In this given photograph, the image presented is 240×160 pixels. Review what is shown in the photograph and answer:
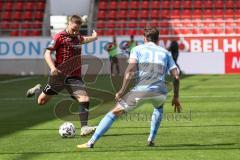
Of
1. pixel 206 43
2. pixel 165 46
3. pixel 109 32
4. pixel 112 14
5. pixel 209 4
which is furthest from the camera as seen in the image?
pixel 112 14

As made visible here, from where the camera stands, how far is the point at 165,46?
38.8m

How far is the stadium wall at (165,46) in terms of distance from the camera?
3753cm

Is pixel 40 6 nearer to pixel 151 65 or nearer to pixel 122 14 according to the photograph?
pixel 122 14

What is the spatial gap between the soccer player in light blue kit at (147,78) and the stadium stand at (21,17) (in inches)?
1222

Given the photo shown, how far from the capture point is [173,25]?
133ft

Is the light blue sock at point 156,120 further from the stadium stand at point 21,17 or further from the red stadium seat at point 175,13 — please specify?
the red stadium seat at point 175,13

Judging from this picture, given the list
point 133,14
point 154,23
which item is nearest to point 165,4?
point 133,14

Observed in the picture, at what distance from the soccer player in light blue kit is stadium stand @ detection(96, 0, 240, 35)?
93.6ft

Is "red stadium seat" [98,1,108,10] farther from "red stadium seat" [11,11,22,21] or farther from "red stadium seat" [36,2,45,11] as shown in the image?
"red stadium seat" [11,11,22,21]

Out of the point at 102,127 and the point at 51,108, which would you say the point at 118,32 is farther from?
the point at 102,127

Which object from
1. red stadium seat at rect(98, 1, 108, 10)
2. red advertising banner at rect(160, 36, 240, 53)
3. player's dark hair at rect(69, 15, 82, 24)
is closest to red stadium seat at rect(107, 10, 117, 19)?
red stadium seat at rect(98, 1, 108, 10)

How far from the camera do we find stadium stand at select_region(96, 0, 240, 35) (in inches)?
1560

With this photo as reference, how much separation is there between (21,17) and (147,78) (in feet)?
113

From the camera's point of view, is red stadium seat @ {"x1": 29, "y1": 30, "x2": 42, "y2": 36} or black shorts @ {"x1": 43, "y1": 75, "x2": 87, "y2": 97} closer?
black shorts @ {"x1": 43, "y1": 75, "x2": 87, "y2": 97}
